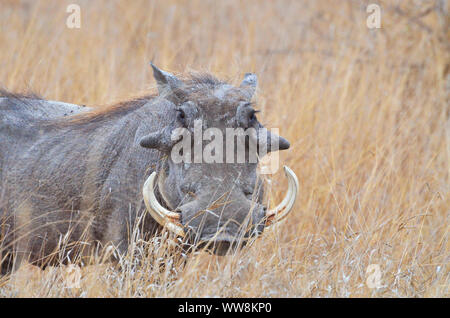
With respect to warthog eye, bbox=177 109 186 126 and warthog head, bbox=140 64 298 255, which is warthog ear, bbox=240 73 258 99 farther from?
warthog eye, bbox=177 109 186 126

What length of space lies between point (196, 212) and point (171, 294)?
14.1 inches

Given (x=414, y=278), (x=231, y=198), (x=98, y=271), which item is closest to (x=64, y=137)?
(x=98, y=271)

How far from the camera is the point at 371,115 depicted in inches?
211

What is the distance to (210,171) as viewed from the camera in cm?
287

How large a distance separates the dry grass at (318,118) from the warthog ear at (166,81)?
0.41 meters

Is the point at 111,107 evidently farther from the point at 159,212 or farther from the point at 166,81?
the point at 159,212

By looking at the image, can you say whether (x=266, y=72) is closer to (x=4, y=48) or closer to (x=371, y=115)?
(x=371, y=115)

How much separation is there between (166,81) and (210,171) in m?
0.61

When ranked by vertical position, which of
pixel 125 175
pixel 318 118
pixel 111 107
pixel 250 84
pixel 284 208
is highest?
pixel 250 84

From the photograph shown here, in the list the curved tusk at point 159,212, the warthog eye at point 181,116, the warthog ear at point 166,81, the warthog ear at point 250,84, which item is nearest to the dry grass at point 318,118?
the curved tusk at point 159,212

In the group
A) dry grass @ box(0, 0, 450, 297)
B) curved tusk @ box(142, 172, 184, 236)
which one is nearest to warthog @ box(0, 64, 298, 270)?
curved tusk @ box(142, 172, 184, 236)

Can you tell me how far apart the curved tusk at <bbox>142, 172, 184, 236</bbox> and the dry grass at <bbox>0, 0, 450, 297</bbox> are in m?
0.15

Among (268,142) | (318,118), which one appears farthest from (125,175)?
(318,118)
